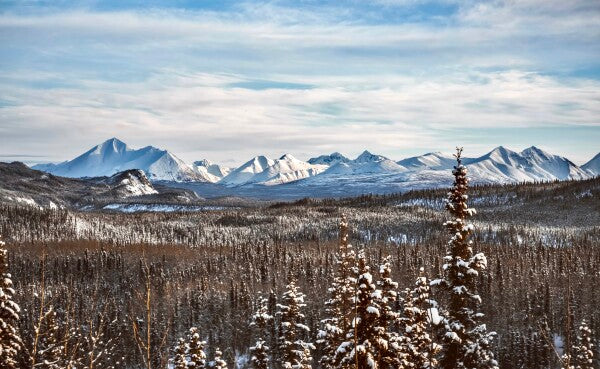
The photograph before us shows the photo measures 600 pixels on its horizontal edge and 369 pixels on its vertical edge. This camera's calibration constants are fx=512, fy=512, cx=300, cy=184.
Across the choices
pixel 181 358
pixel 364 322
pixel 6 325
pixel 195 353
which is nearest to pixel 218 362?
pixel 195 353

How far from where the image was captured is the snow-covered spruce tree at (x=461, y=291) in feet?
81.4

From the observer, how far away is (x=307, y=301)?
90.1 metres

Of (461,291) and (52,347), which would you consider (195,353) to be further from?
(461,291)

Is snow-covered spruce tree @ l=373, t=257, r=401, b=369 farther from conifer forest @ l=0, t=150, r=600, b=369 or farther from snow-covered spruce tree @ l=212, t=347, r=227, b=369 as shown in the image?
snow-covered spruce tree @ l=212, t=347, r=227, b=369

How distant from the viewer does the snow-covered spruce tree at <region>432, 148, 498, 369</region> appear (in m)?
24.8

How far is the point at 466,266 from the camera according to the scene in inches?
976

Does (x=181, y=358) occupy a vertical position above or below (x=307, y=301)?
above

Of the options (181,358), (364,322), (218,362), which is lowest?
(218,362)

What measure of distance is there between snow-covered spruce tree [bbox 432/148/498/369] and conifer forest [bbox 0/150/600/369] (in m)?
0.07

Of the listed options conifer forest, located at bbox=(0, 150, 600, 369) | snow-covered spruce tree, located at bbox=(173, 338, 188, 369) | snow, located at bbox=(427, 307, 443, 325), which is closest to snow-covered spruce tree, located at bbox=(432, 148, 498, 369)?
conifer forest, located at bbox=(0, 150, 600, 369)

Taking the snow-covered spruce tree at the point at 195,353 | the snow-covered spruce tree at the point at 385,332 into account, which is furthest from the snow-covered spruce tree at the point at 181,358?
the snow-covered spruce tree at the point at 385,332

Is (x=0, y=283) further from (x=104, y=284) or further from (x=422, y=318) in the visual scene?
(x=104, y=284)

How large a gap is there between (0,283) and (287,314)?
2026cm

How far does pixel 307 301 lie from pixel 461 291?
67358 mm
